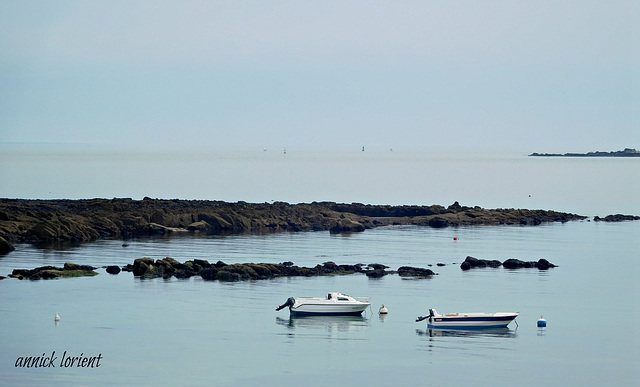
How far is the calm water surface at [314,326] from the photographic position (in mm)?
35938

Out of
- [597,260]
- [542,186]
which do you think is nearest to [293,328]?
[597,260]

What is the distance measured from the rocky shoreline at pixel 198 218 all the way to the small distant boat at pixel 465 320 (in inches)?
1396

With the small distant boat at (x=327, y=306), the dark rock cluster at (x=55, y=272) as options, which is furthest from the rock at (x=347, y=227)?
the small distant boat at (x=327, y=306)

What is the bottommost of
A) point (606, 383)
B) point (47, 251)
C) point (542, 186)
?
point (606, 383)

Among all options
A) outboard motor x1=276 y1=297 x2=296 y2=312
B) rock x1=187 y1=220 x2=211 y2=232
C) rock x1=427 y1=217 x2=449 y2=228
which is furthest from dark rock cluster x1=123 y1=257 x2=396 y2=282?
rock x1=427 y1=217 x2=449 y2=228

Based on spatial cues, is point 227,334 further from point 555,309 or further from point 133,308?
point 555,309

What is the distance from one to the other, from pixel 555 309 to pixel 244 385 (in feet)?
74.4

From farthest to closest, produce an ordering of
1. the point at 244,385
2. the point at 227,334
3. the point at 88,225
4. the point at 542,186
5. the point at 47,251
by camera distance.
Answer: the point at 542,186 < the point at 88,225 < the point at 47,251 < the point at 227,334 < the point at 244,385

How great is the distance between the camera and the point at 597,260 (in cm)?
7012

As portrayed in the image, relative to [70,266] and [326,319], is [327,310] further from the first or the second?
[70,266]

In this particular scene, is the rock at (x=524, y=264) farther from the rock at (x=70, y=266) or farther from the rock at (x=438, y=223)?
the rock at (x=70, y=266)

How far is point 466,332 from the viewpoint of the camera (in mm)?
43812

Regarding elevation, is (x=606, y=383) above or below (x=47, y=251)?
below

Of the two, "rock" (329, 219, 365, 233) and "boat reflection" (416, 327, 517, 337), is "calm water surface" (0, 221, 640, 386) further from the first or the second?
"rock" (329, 219, 365, 233)
